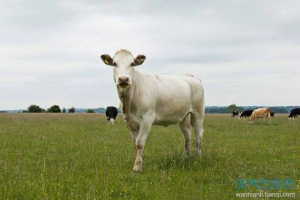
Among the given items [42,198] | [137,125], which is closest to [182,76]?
[137,125]

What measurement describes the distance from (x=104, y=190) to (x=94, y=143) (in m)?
6.99

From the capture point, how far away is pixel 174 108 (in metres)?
8.23

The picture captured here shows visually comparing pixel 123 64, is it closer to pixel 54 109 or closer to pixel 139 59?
pixel 139 59

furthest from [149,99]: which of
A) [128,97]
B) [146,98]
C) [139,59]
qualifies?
[139,59]

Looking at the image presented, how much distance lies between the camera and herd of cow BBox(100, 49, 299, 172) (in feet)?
23.1

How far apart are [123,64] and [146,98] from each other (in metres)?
1.00

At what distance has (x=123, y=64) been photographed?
6918mm

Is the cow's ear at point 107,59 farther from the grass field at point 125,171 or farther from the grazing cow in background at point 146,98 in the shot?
the grass field at point 125,171

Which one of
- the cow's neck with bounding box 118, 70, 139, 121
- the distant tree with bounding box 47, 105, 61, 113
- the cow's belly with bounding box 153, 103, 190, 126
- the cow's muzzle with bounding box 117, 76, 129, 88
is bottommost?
the cow's belly with bounding box 153, 103, 190, 126

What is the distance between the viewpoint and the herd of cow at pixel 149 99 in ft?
23.1

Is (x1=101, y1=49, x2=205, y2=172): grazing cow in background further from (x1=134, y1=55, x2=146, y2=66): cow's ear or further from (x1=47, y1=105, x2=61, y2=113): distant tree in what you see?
(x1=47, y1=105, x2=61, y2=113): distant tree

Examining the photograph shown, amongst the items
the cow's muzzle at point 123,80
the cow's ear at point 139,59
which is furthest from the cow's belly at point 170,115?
the cow's muzzle at point 123,80

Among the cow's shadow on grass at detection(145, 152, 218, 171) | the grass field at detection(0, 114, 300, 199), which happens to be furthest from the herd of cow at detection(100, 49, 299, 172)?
the grass field at detection(0, 114, 300, 199)

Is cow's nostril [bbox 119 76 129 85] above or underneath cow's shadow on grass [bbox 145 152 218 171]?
above
